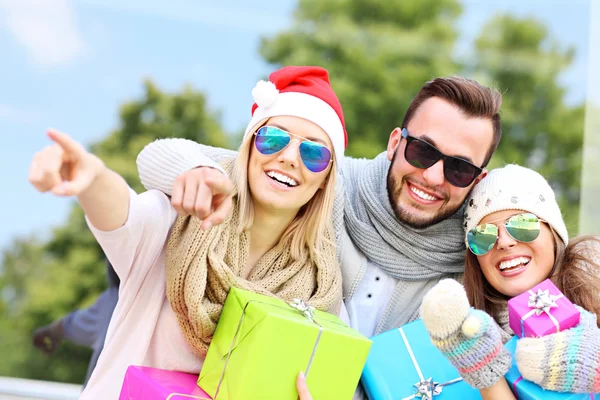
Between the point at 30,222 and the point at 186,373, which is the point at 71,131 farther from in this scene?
the point at 186,373

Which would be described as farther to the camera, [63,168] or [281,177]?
[281,177]

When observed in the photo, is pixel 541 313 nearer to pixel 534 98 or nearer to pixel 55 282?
pixel 534 98

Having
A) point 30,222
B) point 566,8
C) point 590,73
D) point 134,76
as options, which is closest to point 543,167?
point 590,73

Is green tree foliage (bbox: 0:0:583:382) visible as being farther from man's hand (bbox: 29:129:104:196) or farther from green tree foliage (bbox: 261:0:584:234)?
man's hand (bbox: 29:129:104:196)

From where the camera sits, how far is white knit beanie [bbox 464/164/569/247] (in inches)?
89.0

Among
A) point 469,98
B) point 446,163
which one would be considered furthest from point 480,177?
point 469,98

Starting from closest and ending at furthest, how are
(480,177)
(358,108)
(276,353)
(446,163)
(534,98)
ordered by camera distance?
(276,353), (446,163), (480,177), (358,108), (534,98)

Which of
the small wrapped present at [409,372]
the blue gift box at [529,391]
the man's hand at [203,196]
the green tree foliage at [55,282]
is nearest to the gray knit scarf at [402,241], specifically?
the small wrapped present at [409,372]

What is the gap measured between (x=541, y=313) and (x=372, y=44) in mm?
3915

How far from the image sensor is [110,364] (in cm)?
202

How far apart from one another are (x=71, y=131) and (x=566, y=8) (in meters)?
4.33

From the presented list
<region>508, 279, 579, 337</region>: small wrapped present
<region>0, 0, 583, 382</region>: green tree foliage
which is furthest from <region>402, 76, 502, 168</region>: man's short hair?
<region>0, 0, 583, 382</region>: green tree foliage

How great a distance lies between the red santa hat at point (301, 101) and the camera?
7.04 ft

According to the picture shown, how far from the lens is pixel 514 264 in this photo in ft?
7.36
